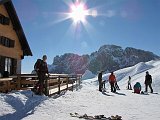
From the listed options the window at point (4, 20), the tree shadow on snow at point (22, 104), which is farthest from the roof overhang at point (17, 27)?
the tree shadow on snow at point (22, 104)

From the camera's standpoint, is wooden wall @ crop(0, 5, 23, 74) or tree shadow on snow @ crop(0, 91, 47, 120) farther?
wooden wall @ crop(0, 5, 23, 74)

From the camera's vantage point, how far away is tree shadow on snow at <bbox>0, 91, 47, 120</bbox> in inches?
413

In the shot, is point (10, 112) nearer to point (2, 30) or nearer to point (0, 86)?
point (0, 86)

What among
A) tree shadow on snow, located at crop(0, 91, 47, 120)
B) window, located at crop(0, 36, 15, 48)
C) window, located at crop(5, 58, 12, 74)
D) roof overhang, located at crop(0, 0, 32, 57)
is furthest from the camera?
window, located at crop(5, 58, 12, 74)

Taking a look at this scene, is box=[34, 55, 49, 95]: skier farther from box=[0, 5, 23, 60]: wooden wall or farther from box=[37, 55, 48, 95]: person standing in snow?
box=[0, 5, 23, 60]: wooden wall

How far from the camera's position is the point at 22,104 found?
12156 millimetres

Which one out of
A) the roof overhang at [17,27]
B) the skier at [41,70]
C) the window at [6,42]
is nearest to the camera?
the skier at [41,70]

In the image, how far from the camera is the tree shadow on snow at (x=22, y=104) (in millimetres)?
10480

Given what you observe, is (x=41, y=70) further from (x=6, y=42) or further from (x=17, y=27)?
(x=17, y=27)

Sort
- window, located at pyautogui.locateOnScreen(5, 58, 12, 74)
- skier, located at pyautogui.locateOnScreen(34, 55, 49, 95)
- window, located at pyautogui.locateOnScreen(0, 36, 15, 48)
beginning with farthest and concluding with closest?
1. window, located at pyautogui.locateOnScreen(5, 58, 12, 74)
2. window, located at pyautogui.locateOnScreen(0, 36, 15, 48)
3. skier, located at pyautogui.locateOnScreen(34, 55, 49, 95)

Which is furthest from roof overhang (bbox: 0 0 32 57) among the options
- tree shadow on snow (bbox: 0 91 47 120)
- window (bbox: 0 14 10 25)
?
tree shadow on snow (bbox: 0 91 47 120)

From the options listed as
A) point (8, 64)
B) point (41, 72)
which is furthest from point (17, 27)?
point (41, 72)

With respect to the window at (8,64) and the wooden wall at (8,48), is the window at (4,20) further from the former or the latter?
the window at (8,64)

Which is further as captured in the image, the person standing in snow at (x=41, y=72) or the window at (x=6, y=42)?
the window at (x=6, y=42)
